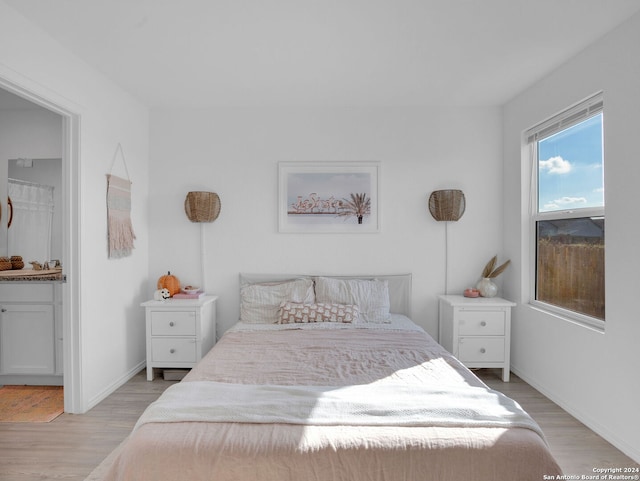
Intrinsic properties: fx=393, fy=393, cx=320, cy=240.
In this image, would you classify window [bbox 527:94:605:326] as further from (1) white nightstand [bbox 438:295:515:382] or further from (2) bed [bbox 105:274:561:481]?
(2) bed [bbox 105:274:561:481]

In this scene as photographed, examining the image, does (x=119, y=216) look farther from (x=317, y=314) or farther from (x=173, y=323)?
(x=317, y=314)

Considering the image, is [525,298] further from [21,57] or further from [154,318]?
[21,57]

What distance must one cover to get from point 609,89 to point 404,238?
1.91m

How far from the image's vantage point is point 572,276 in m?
2.93

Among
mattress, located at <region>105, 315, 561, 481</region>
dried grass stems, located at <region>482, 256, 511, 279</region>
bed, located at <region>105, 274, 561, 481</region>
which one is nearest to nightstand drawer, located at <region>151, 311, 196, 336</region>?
bed, located at <region>105, 274, 561, 481</region>

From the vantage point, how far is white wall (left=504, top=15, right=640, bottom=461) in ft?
7.35

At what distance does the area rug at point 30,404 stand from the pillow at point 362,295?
7.08 feet

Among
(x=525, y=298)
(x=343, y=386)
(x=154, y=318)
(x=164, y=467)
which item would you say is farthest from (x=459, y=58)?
(x=154, y=318)

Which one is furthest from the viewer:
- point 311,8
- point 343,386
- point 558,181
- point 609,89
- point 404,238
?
point 404,238

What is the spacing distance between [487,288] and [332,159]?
1871 millimetres

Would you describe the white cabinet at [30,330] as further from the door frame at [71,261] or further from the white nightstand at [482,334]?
the white nightstand at [482,334]

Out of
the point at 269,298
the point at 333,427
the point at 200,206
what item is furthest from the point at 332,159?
the point at 333,427

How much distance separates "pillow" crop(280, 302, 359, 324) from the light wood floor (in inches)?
47.5

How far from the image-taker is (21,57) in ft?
7.38
